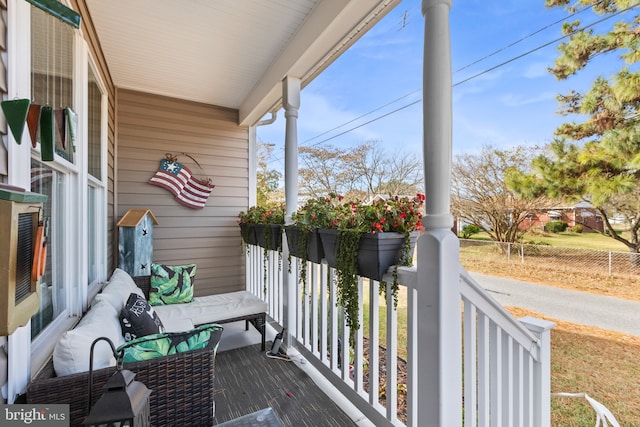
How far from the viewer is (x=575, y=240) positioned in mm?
1906

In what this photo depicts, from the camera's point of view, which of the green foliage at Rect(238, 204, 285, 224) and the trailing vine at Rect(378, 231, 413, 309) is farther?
the green foliage at Rect(238, 204, 285, 224)

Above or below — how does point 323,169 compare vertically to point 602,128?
above

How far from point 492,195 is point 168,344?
92.5 inches

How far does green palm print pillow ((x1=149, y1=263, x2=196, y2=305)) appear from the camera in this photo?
10.2 ft

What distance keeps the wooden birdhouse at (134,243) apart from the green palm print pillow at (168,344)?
220 centimetres

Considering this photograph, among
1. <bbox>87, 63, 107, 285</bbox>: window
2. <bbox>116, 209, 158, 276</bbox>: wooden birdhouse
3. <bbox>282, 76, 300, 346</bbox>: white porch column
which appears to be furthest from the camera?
<bbox>116, 209, 158, 276</bbox>: wooden birdhouse

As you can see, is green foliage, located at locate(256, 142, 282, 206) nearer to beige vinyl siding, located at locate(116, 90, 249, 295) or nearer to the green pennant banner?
beige vinyl siding, located at locate(116, 90, 249, 295)

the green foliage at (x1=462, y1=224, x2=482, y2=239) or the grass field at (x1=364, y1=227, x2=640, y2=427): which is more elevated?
the green foliage at (x1=462, y1=224, x2=482, y2=239)

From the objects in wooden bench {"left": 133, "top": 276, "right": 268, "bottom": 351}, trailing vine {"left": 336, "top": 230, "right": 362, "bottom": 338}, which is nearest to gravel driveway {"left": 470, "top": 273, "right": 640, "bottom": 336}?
trailing vine {"left": 336, "top": 230, "right": 362, "bottom": 338}

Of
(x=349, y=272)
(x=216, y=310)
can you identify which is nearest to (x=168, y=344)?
(x=349, y=272)

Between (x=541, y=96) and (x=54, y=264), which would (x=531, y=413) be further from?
(x=54, y=264)

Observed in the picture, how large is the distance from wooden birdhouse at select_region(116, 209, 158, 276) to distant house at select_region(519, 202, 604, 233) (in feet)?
12.0

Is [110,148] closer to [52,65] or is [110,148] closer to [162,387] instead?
[52,65]

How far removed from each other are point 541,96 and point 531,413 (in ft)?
6.67
